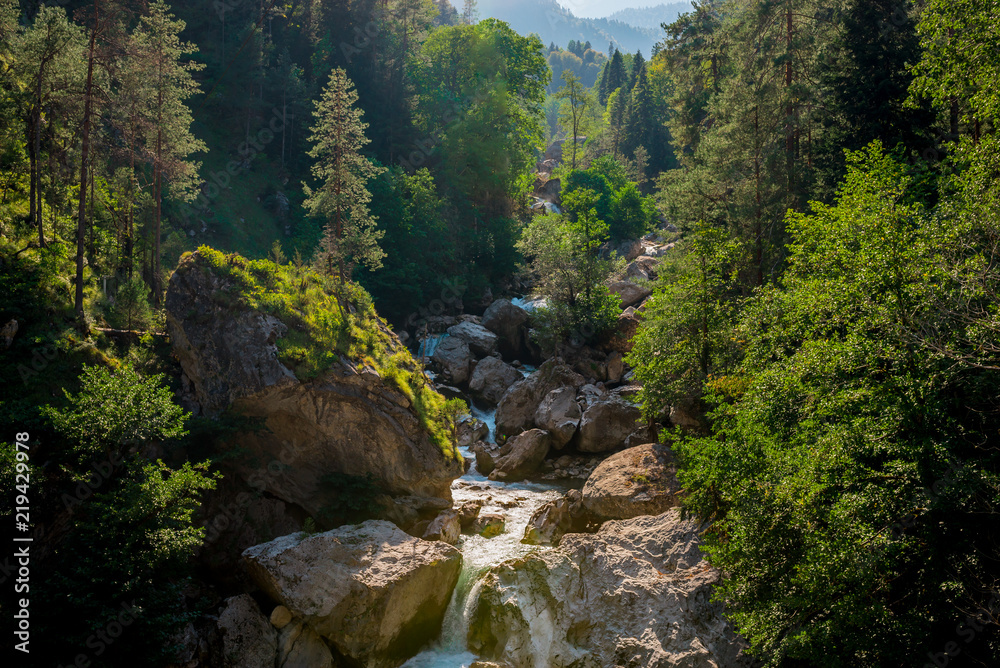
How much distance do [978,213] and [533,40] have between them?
54.2m

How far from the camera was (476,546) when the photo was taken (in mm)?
18797

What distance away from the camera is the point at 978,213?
10.2 metres

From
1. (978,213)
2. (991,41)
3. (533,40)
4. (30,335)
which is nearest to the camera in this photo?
(978,213)

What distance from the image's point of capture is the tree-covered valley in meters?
10.1

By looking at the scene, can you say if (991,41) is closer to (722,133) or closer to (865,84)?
(865,84)

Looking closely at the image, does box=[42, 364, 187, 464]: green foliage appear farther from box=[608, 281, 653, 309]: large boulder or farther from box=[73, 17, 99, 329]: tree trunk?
box=[608, 281, 653, 309]: large boulder

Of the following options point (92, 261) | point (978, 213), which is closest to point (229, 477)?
point (92, 261)

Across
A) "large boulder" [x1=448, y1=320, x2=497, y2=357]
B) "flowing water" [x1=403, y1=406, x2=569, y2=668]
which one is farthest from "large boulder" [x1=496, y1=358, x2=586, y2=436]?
"large boulder" [x1=448, y1=320, x2=497, y2=357]

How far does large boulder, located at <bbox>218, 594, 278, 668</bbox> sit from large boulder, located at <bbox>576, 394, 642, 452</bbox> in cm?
1600

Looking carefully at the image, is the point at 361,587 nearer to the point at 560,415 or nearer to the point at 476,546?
the point at 476,546

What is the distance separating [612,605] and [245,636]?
9.47 m

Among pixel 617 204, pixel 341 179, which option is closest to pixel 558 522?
pixel 341 179

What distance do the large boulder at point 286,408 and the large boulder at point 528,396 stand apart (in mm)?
9838

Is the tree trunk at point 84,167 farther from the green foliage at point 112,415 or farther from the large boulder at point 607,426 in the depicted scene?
the large boulder at point 607,426
